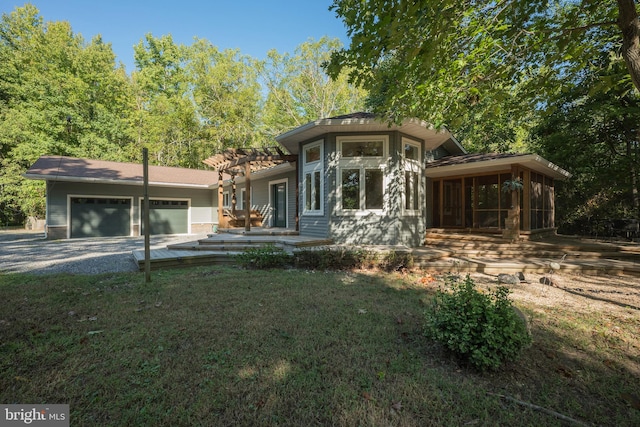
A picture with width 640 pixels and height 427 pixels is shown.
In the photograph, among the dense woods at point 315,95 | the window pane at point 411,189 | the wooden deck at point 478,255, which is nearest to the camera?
the dense woods at point 315,95

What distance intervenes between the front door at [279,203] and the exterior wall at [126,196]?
600 centimetres

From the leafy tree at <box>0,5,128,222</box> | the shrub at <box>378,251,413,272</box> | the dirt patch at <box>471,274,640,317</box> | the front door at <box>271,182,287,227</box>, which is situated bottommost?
the dirt patch at <box>471,274,640,317</box>

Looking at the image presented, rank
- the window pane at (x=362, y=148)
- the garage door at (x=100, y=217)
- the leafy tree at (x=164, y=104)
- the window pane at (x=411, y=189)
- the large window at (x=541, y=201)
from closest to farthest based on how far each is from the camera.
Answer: the window pane at (x=362, y=148) → the window pane at (x=411, y=189) → the large window at (x=541, y=201) → the garage door at (x=100, y=217) → the leafy tree at (x=164, y=104)

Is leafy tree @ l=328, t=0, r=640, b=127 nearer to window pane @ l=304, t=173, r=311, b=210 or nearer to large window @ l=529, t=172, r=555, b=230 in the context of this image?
window pane @ l=304, t=173, r=311, b=210

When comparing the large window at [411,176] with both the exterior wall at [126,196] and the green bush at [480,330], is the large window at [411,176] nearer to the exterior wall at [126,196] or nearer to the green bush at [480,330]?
the green bush at [480,330]

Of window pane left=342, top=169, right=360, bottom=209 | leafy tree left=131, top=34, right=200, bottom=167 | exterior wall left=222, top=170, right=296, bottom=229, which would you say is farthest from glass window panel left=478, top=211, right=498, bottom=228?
leafy tree left=131, top=34, right=200, bottom=167

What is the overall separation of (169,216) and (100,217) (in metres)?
3.09

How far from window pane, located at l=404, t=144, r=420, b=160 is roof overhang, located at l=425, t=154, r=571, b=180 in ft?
5.13

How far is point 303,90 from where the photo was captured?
81.9 ft

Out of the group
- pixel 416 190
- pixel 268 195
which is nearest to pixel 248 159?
pixel 268 195

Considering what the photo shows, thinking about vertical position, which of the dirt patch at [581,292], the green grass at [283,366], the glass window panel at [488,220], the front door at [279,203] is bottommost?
the dirt patch at [581,292]

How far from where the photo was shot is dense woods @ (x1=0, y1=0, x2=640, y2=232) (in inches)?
155

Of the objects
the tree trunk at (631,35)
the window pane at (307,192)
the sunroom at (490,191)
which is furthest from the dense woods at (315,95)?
the window pane at (307,192)

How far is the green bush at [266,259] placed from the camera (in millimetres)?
6383
